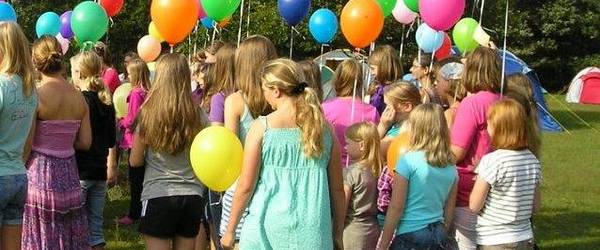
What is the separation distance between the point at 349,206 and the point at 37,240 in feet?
6.18

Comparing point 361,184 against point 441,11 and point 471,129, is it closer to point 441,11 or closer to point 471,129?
point 471,129

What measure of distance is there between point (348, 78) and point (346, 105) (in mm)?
169

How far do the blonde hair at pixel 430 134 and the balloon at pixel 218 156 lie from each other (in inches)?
35.6

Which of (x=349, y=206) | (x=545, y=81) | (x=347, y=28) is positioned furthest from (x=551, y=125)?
(x=545, y=81)

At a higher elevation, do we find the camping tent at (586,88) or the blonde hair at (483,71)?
the blonde hair at (483,71)

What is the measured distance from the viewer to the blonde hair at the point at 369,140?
4730mm

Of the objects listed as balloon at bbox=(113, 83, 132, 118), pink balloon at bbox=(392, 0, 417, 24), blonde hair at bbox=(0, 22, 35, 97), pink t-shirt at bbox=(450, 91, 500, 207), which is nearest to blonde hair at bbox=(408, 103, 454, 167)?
pink t-shirt at bbox=(450, 91, 500, 207)

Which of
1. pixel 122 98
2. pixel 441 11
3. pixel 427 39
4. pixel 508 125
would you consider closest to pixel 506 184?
pixel 508 125

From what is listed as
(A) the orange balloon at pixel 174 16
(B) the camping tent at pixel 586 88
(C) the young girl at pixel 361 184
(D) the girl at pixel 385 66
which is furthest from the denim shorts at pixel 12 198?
(B) the camping tent at pixel 586 88

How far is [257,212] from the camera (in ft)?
12.6

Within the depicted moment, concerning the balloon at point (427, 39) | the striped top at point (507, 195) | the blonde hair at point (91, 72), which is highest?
the balloon at point (427, 39)

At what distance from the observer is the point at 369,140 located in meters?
4.74

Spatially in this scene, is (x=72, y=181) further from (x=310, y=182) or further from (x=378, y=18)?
(x=378, y=18)

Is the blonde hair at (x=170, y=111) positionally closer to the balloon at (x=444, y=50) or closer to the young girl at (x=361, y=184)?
the young girl at (x=361, y=184)
